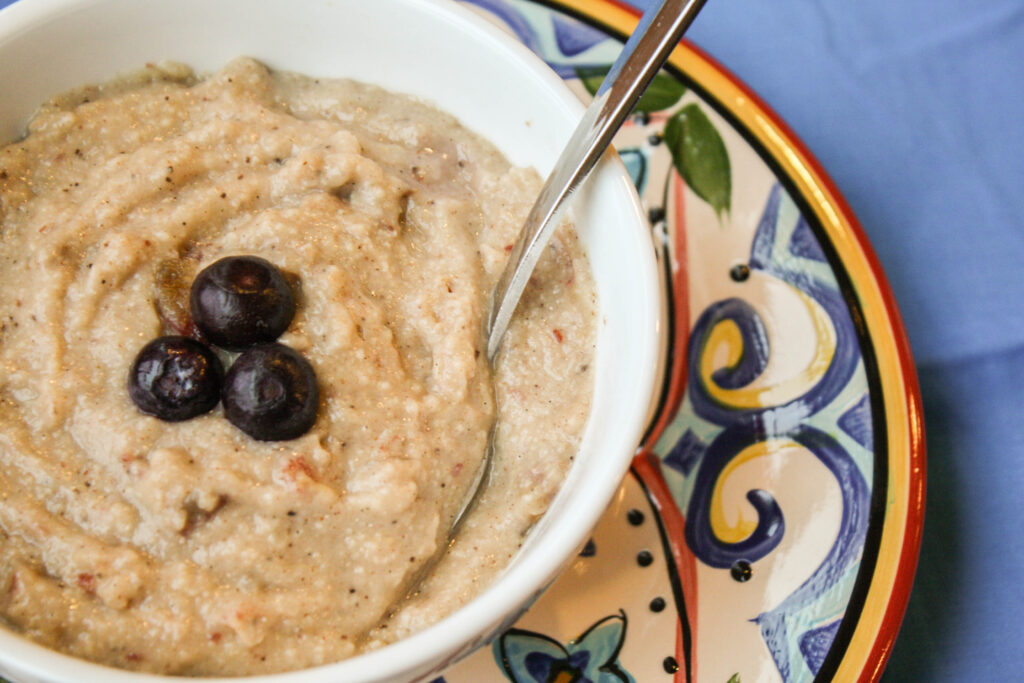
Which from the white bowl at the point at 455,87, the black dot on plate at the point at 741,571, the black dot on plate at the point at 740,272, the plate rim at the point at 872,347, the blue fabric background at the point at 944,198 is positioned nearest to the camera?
the white bowl at the point at 455,87

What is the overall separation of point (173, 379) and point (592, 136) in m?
0.85

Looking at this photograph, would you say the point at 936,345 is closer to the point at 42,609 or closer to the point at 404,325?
the point at 404,325

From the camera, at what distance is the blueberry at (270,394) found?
59.8 inches

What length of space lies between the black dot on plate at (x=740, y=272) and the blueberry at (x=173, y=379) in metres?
1.27

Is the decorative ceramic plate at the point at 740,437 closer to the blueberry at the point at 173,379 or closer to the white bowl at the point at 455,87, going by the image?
the white bowl at the point at 455,87

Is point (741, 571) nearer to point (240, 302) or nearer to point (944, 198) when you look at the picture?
point (240, 302)

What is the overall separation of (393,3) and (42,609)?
129 cm

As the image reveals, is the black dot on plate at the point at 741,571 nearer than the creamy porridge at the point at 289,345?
No

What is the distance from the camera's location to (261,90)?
1.93 m

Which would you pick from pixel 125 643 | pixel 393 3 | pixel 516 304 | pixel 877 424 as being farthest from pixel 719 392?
pixel 125 643

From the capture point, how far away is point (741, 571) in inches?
78.2

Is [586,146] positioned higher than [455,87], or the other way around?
[455,87]

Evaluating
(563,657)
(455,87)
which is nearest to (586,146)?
(455,87)

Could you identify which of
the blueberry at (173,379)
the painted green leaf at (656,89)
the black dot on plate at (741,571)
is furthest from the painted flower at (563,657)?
the painted green leaf at (656,89)
